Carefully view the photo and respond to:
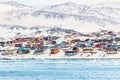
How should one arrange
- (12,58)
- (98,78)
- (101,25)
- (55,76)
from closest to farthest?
(98,78) < (55,76) < (12,58) < (101,25)

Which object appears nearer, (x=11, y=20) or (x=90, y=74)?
(x=90, y=74)

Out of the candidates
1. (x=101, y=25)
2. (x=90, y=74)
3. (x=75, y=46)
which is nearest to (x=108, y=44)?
(x=75, y=46)

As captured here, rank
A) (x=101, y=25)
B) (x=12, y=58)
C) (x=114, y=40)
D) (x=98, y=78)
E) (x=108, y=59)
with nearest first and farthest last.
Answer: (x=98, y=78), (x=108, y=59), (x=12, y=58), (x=114, y=40), (x=101, y=25)

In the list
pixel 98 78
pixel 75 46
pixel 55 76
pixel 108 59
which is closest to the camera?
pixel 98 78

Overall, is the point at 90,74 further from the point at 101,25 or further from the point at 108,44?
the point at 101,25

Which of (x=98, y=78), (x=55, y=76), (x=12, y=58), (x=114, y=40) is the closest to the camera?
(x=98, y=78)

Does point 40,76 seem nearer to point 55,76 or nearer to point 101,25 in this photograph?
point 55,76

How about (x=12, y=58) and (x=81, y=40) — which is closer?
(x=12, y=58)

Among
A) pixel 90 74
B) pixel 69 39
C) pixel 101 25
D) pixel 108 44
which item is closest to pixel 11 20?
pixel 101 25
